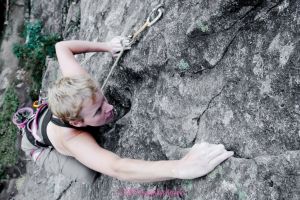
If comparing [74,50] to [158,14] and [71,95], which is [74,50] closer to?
[158,14]

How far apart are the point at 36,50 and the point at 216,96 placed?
953 centimetres

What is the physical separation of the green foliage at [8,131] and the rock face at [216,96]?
786 cm

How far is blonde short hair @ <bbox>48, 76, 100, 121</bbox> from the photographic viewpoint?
4.14 m

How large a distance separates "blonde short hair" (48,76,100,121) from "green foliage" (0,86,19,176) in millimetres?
9383

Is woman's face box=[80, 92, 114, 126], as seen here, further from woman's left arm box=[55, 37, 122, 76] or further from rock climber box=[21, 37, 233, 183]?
woman's left arm box=[55, 37, 122, 76]

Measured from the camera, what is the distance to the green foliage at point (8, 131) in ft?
42.3

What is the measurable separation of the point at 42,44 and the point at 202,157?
9810mm

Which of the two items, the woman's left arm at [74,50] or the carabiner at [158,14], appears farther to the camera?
the carabiner at [158,14]

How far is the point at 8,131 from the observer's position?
1314 cm

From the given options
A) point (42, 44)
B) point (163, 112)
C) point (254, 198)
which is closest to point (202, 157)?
point (254, 198)

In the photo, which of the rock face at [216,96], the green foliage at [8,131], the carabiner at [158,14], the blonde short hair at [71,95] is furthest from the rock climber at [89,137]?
the green foliage at [8,131]

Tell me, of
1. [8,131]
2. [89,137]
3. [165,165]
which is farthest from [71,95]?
[8,131]

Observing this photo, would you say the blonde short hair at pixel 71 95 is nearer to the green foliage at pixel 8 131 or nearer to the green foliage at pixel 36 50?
the green foliage at pixel 36 50

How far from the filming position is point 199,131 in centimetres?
445
